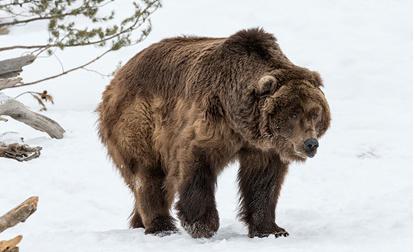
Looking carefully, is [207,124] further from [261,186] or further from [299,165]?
[299,165]

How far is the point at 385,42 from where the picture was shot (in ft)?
62.7

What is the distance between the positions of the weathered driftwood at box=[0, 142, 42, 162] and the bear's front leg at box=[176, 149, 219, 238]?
5590 mm

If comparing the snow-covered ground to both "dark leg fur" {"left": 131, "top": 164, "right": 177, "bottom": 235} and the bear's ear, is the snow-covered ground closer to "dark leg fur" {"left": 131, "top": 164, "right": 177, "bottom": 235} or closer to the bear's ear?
"dark leg fur" {"left": 131, "top": 164, "right": 177, "bottom": 235}

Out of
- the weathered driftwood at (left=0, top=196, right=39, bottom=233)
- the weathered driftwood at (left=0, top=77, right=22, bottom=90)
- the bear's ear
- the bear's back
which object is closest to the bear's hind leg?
the bear's back

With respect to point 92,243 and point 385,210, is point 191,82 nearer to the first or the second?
point 92,243

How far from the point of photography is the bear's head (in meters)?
6.39

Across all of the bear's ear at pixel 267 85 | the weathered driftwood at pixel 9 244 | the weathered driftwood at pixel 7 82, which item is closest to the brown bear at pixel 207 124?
the bear's ear at pixel 267 85

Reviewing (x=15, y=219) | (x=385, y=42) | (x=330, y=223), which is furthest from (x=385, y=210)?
(x=385, y=42)

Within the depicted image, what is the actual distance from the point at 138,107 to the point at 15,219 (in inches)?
84.7

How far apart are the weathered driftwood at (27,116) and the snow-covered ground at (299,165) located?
0.18 meters

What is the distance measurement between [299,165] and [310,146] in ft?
19.6

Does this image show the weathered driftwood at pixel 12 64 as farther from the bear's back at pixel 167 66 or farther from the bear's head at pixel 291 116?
the bear's head at pixel 291 116

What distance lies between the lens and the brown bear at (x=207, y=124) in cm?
653

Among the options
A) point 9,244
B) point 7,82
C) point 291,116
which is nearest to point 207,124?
point 291,116
